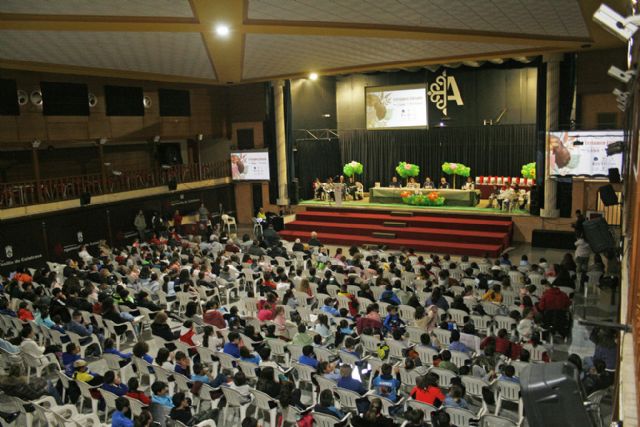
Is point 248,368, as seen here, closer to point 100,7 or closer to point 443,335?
point 443,335

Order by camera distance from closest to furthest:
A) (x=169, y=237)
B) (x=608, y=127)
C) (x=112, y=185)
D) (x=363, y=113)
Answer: (x=608, y=127) < (x=169, y=237) < (x=112, y=185) < (x=363, y=113)

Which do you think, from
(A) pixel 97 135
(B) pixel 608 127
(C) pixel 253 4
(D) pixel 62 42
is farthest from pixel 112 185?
(B) pixel 608 127

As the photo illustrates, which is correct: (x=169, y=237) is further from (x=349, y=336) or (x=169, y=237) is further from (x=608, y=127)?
(x=608, y=127)

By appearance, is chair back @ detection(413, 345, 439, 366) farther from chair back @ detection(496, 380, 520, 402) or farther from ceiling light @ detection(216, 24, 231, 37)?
ceiling light @ detection(216, 24, 231, 37)

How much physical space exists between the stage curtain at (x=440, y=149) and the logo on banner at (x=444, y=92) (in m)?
1.08

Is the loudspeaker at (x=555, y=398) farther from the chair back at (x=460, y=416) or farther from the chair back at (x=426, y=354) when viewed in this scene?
the chair back at (x=426, y=354)

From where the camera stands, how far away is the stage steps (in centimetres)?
1742

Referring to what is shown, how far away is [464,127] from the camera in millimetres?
23078

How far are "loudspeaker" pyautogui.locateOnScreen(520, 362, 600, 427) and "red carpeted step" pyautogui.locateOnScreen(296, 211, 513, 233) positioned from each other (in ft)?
52.4

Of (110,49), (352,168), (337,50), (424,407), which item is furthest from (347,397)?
(352,168)

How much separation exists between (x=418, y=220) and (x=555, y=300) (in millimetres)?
9591

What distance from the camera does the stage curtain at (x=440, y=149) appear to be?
2239cm

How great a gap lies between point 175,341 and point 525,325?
5.48 m

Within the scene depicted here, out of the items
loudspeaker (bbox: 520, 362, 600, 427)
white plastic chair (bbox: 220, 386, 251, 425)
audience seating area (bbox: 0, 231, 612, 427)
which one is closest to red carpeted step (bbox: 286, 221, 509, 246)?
audience seating area (bbox: 0, 231, 612, 427)
